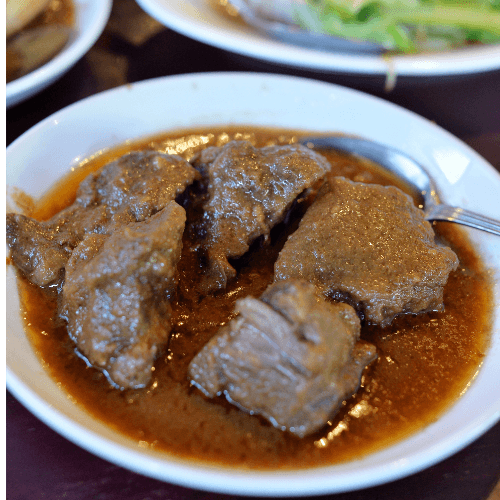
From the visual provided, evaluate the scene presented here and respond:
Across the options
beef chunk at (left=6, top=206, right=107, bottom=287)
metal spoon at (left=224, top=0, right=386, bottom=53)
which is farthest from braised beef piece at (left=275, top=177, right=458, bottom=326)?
metal spoon at (left=224, top=0, right=386, bottom=53)

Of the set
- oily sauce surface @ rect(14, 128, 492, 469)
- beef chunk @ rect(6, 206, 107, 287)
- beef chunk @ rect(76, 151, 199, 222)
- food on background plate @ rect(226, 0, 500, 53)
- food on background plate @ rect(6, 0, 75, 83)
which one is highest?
food on background plate @ rect(226, 0, 500, 53)

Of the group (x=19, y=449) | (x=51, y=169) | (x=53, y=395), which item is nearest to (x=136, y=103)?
(x=51, y=169)

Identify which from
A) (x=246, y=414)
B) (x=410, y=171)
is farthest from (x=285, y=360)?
(x=410, y=171)

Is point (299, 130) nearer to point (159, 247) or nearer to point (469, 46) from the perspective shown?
point (159, 247)

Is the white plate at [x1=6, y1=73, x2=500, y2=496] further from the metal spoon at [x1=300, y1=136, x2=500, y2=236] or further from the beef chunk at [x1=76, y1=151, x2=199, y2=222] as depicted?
the beef chunk at [x1=76, y1=151, x2=199, y2=222]

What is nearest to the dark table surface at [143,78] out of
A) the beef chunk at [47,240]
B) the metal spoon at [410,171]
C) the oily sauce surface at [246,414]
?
the oily sauce surface at [246,414]
